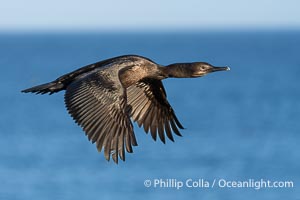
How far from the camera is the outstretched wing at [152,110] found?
13906 mm

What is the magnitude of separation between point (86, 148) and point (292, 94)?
28.6 meters

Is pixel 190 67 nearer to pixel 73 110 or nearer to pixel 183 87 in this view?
pixel 73 110

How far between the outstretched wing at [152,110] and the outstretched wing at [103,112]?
1.71 metres

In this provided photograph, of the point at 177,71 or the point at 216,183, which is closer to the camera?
the point at 177,71

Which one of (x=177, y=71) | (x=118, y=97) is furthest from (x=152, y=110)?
(x=118, y=97)

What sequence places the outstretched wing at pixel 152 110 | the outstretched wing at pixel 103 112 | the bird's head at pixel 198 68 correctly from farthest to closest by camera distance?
the outstretched wing at pixel 152 110
the bird's head at pixel 198 68
the outstretched wing at pixel 103 112

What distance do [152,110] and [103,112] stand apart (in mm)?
2231

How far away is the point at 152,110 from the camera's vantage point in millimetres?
13984

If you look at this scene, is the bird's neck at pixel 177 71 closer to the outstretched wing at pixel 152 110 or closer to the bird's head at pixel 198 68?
the bird's head at pixel 198 68

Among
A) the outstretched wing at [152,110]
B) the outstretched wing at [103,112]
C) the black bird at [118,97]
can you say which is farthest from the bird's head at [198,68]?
the outstretched wing at [103,112]

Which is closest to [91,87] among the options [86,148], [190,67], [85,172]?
[190,67]

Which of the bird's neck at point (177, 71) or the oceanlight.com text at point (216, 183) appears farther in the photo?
the oceanlight.com text at point (216, 183)

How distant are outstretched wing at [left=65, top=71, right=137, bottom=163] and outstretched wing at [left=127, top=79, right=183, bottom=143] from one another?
5.60 feet

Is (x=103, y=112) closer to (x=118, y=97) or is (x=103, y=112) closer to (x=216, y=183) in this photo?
(x=118, y=97)
